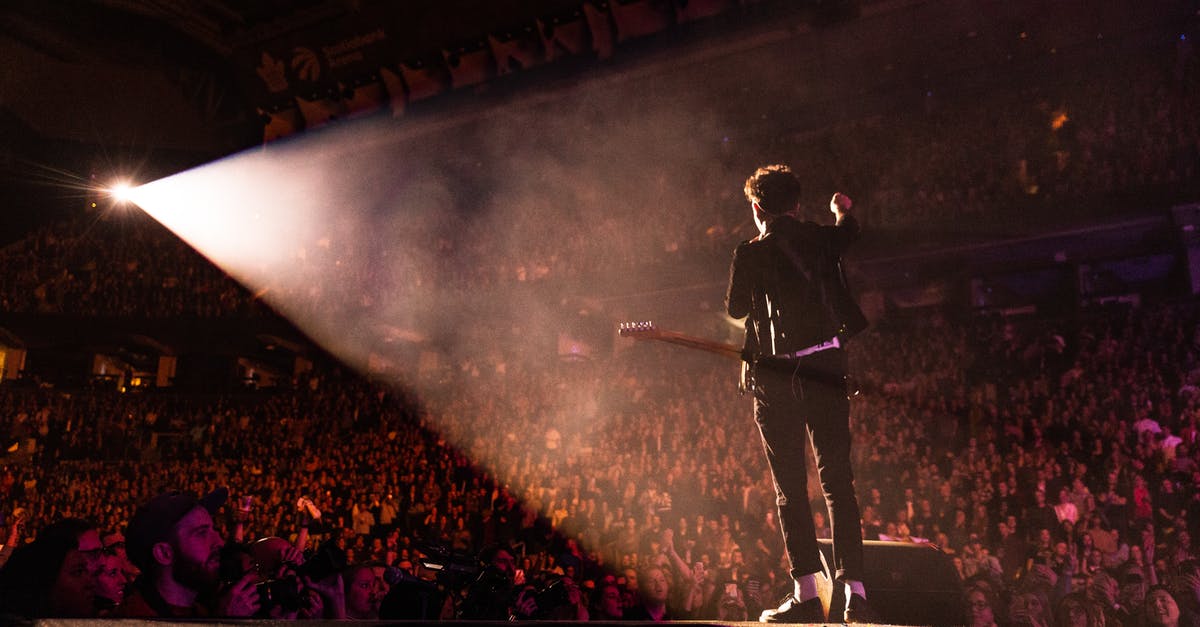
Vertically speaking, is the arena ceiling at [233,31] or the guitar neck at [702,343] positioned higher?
the arena ceiling at [233,31]

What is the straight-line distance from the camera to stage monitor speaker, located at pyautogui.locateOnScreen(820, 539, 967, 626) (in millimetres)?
3271

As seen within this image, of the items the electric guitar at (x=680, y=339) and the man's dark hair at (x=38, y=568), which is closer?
the man's dark hair at (x=38, y=568)

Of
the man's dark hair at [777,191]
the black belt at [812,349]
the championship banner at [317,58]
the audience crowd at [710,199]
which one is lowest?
the black belt at [812,349]

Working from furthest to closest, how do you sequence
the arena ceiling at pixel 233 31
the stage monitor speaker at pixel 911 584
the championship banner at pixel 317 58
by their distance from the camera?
the championship banner at pixel 317 58 < the arena ceiling at pixel 233 31 < the stage monitor speaker at pixel 911 584

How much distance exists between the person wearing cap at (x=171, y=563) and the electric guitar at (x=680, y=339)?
2.14 metres

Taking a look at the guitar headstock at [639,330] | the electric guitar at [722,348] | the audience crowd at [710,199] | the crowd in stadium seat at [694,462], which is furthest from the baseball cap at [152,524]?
the audience crowd at [710,199]

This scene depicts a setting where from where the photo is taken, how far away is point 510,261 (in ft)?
56.2

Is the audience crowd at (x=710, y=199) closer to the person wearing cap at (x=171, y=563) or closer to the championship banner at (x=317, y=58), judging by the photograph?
the championship banner at (x=317, y=58)

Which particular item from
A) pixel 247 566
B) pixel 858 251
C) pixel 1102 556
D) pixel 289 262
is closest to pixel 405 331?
pixel 289 262

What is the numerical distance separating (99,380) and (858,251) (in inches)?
742

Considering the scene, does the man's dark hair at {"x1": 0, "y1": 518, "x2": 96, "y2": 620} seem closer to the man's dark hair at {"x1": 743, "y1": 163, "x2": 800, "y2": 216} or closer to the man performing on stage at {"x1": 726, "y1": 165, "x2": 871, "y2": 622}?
the man performing on stage at {"x1": 726, "y1": 165, "x2": 871, "y2": 622}

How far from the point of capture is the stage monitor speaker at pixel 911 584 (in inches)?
129

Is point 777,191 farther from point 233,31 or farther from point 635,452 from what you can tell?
point 635,452

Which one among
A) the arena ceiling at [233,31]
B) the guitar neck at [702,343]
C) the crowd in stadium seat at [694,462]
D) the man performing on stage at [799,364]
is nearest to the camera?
the man performing on stage at [799,364]
